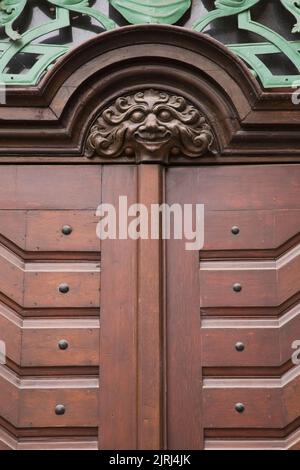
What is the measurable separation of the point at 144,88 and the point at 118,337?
0.64m

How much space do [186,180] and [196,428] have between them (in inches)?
24.6

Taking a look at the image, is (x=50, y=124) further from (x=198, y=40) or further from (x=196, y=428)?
(x=196, y=428)

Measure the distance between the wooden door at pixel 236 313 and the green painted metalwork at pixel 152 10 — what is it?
16.4 inches

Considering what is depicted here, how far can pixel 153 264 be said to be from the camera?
7.06ft

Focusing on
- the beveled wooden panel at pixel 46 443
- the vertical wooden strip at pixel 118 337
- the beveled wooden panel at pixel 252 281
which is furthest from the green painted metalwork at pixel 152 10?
the beveled wooden panel at pixel 46 443

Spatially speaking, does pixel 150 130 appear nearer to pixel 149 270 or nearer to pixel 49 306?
pixel 149 270

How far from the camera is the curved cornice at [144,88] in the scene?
2211 mm

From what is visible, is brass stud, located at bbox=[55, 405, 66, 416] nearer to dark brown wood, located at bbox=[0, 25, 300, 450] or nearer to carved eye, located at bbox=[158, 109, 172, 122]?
dark brown wood, located at bbox=[0, 25, 300, 450]

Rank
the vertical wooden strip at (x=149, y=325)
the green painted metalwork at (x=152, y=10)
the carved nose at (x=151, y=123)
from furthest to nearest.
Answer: the green painted metalwork at (x=152, y=10) → the carved nose at (x=151, y=123) → the vertical wooden strip at (x=149, y=325)

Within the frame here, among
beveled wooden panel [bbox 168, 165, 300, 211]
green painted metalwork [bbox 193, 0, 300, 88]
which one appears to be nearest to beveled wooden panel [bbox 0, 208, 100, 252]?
beveled wooden panel [bbox 168, 165, 300, 211]

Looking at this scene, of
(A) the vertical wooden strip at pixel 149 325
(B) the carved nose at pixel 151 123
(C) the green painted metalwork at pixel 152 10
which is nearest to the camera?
(A) the vertical wooden strip at pixel 149 325

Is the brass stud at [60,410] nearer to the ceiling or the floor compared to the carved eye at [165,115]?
nearer to the floor

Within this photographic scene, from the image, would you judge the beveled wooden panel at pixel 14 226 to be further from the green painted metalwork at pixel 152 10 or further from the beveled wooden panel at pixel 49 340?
the green painted metalwork at pixel 152 10
